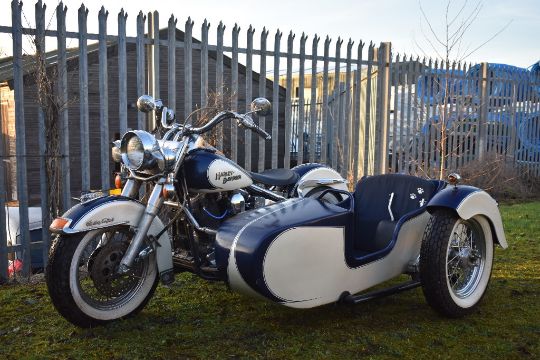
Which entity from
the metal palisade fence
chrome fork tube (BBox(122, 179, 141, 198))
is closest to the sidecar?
chrome fork tube (BBox(122, 179, 141, 198))

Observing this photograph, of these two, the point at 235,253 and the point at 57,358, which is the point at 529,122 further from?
the point at 57,358

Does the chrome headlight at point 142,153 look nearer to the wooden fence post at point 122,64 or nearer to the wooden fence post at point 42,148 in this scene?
the wooden fence post at point 42,148

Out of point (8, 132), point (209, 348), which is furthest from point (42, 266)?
point (209, 348)

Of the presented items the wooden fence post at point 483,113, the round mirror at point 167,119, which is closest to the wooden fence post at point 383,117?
the wooden fence post at point 483,113

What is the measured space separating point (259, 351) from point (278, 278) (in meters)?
0.42

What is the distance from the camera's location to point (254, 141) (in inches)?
344

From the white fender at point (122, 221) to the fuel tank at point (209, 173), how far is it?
32cm

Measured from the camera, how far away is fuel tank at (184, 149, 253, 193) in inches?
127

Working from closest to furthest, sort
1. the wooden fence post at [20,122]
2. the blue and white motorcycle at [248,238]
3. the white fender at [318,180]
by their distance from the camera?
the blue and white motorcycle at [248,238]
the white fender at [318,180]
the wooden fence post at [20,122]

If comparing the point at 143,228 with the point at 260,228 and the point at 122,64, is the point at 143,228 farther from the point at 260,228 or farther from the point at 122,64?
the point at 122,64

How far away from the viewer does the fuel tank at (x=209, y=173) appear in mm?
3215

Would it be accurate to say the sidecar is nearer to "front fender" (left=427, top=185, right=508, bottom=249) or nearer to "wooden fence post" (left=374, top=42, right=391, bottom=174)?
"front fender" (left=427, top=185, right=508, bottom=249)

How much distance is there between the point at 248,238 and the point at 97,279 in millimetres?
917

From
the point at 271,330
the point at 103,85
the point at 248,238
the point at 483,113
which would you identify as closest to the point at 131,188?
the point at 248,238
